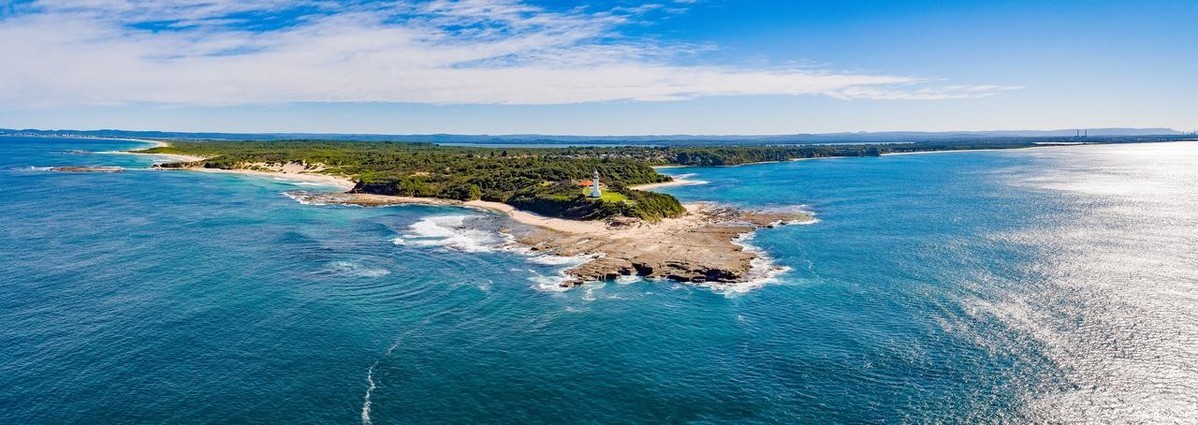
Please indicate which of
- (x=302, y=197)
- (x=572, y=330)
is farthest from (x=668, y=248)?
(x=302, y=197)

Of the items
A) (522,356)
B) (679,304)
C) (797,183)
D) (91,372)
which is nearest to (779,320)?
(679,304)

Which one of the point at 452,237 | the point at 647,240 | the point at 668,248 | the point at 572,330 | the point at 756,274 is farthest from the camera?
the point at 452,237

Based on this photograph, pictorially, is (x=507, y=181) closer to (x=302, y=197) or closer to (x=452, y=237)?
(x=302, y=197)

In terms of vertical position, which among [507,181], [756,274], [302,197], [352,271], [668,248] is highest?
[507,181]

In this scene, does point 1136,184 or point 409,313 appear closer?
point 409,313

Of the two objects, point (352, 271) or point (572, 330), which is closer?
point (572, 330)

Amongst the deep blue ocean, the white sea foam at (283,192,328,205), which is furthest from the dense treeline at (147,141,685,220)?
the deep blue ocean

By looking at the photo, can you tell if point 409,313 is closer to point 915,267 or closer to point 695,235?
point 695,235

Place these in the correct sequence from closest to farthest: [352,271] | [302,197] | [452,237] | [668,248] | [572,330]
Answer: [572,330] < [352,271] < [668,248] < [452,237] < [302,197]
